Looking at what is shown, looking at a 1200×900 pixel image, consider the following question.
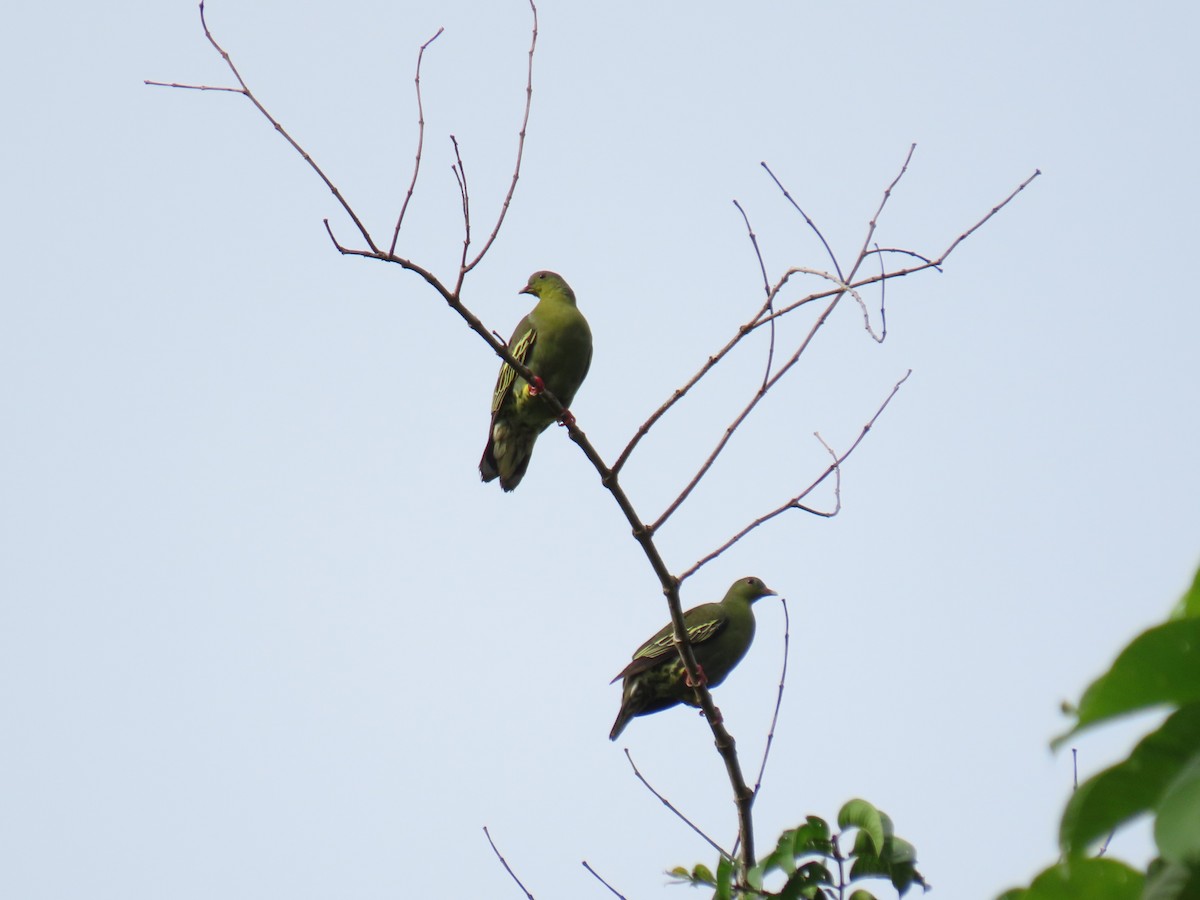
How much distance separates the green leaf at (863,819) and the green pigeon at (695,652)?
4.08 m

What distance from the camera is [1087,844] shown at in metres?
0.94

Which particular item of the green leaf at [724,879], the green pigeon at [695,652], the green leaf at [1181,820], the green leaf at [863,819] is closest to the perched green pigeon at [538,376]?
the green pigeon at [695,652]

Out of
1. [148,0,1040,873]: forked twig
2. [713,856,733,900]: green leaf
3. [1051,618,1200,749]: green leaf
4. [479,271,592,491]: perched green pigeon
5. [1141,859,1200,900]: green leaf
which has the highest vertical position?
[479,271,592,491]: perched green pigeon

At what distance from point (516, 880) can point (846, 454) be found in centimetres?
200

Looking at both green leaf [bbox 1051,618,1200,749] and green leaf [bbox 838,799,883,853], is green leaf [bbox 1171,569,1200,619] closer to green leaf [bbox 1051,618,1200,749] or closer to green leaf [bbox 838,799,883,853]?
green leaf [bbox 1051,618,1200,749]

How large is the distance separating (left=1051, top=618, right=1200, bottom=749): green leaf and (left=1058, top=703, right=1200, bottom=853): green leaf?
0.02 metres

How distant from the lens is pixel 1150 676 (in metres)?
0.89

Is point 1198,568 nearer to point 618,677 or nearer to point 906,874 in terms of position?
point 906,874

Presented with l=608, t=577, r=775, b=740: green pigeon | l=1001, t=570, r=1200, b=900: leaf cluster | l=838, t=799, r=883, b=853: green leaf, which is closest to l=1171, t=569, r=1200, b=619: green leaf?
l=1001, t=570, r=1200, b=900: leaf cluster

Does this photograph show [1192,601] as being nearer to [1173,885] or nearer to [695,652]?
[1173,885]

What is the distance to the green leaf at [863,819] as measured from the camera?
3160 mm

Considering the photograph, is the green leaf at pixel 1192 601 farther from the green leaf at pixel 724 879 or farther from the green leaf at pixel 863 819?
the green leaf at pixel 724 879

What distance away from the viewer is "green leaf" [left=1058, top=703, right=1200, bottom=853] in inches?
35.6

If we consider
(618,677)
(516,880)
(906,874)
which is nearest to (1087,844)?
(906,874)
